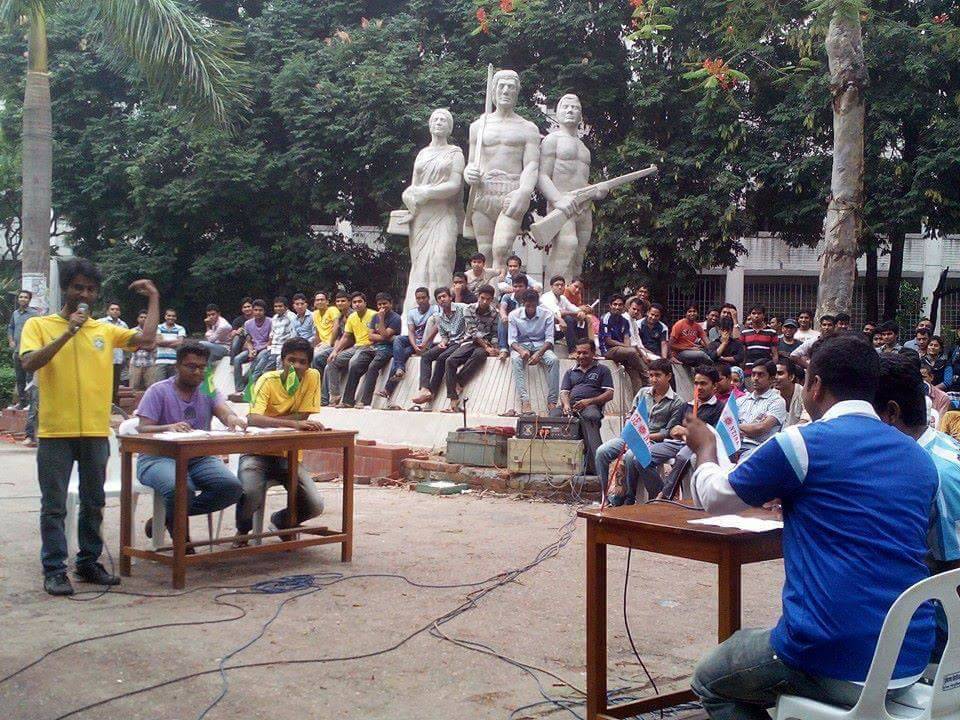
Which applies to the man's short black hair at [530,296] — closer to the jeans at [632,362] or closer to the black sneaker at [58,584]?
the jeans at [632,362]

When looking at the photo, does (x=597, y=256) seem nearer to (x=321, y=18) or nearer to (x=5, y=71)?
(x=321, y=18)

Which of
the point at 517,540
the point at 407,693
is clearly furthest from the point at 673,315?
the point at 407,693

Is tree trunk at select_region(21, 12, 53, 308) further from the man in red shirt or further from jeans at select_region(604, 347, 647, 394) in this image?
the man in red shirt

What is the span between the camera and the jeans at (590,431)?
10.4m

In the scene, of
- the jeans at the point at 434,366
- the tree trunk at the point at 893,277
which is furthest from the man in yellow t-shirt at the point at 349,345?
the tree trunk at the point at 893,277

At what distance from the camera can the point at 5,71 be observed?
76.1ft

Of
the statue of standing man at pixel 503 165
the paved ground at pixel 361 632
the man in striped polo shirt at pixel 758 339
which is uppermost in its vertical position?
the statue of standing man at pixel 503 165

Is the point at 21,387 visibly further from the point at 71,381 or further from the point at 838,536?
the point at 838,536

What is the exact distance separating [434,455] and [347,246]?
43.8ft

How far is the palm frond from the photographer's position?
1331 cm

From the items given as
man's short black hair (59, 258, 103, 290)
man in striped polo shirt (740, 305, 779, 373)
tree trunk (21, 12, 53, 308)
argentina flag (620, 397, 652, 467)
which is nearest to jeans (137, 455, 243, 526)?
man's short black hair (59, 258, 103, 290)

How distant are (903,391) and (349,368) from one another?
36.0 feet

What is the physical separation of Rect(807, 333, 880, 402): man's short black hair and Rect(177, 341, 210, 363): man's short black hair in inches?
179

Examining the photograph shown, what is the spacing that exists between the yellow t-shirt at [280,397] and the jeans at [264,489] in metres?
0.36
